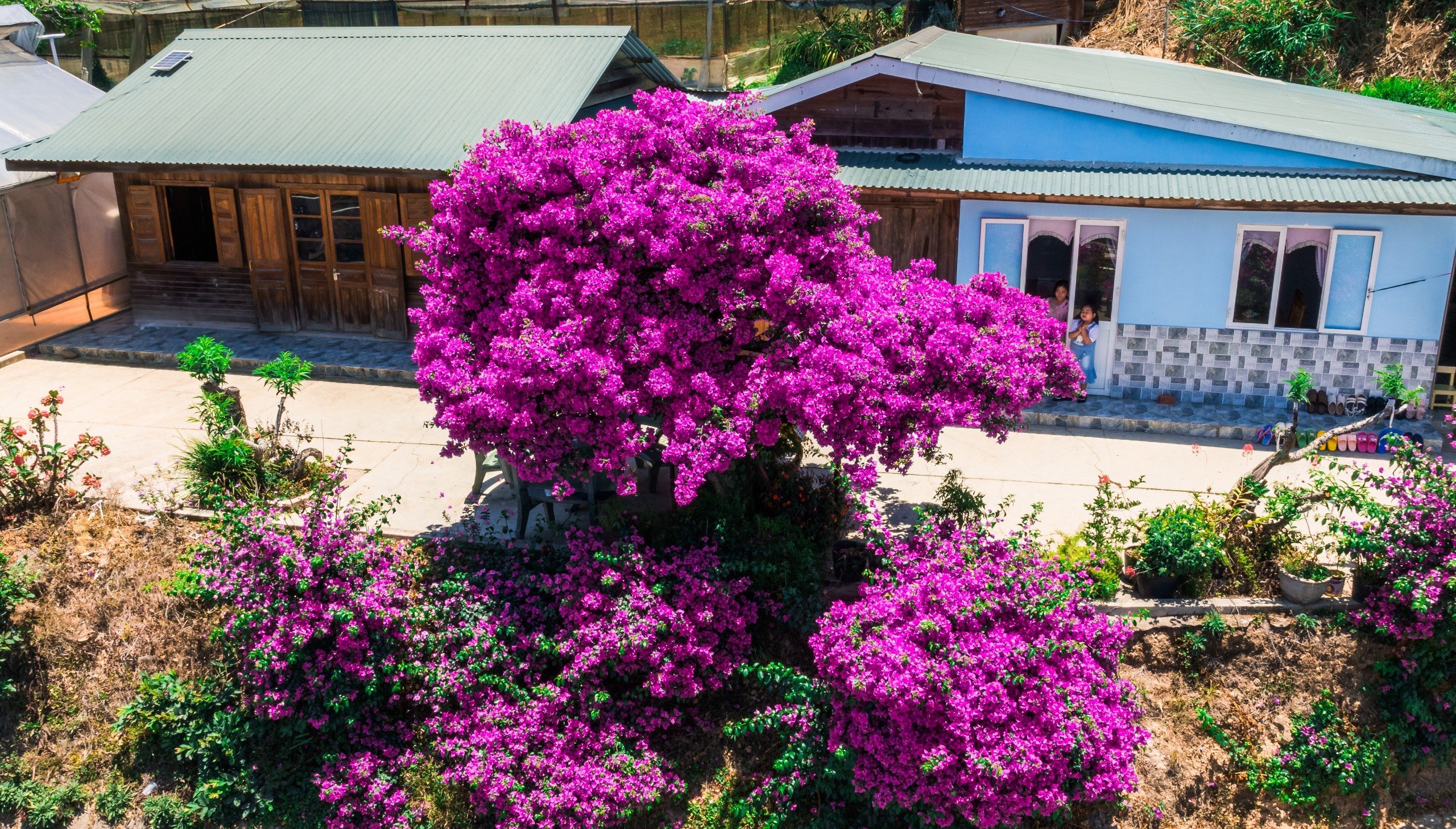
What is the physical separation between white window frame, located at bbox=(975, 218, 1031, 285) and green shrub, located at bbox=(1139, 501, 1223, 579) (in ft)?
14.1

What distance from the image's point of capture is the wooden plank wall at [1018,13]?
22688mm

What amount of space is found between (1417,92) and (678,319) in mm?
15727

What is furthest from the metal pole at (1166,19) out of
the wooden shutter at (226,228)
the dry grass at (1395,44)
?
the wooden shutter at (226,228)

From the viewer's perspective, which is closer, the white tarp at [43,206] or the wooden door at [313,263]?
the wooden door at [313,263]

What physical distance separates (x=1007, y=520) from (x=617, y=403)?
435 cm

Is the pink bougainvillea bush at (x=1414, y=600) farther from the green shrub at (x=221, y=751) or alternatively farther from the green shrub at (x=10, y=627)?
the green shrub at (x=10, y=627)

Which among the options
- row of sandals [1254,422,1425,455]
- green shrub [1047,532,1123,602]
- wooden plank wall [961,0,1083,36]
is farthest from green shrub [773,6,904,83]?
green shrub [1047,532,1123,602]

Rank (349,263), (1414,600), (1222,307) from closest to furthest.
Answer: (1414,600), (1222,307), (349,263)

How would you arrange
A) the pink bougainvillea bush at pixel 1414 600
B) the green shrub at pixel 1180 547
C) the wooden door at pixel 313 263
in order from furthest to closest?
1. the wooden door at pixel 313 263
2. the green shrub at pixel 1180 547
3. the pink bougainvillea bush at pixel 1414 600

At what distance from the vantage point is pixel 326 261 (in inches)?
608

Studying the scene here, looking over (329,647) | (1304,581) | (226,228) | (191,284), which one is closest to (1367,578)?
(1304,581)

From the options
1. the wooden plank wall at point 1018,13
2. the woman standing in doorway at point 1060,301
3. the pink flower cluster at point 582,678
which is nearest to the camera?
the pink flower cluster at point 582,678

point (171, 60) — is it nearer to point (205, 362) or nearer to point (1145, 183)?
point (205, 362)

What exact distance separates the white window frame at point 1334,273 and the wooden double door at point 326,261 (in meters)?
11.2
